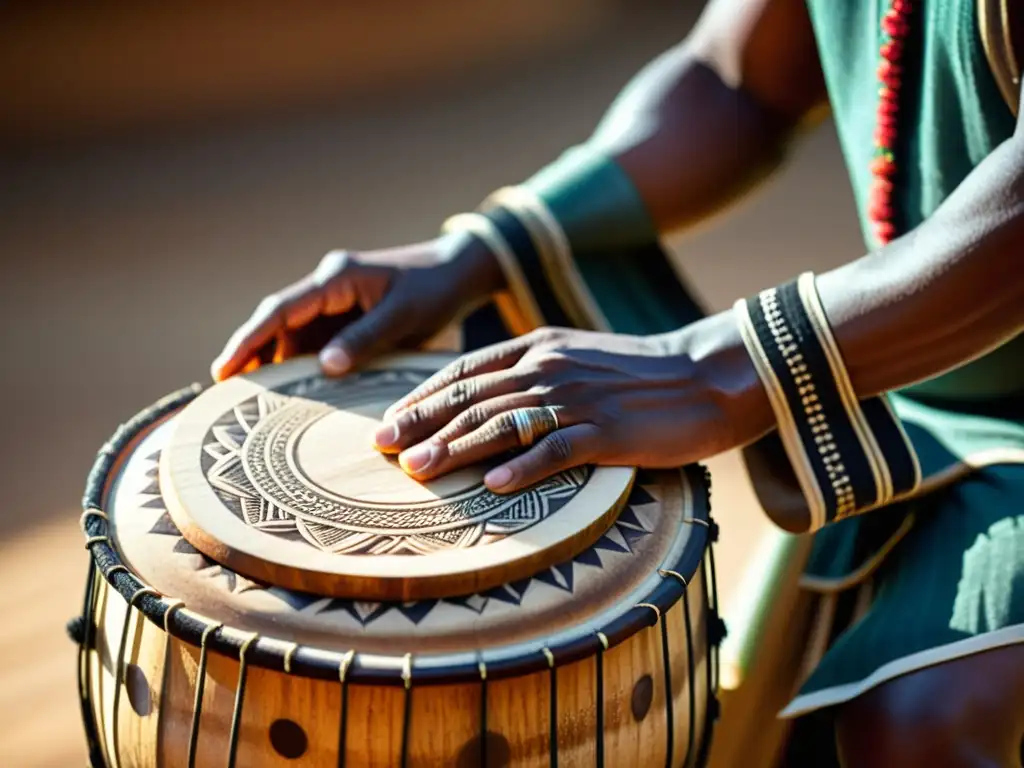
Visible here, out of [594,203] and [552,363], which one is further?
[594,203]

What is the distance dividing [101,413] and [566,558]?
63.0 inches

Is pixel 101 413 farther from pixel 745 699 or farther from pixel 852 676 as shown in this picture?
pixel 852 676

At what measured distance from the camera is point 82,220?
2971 mm

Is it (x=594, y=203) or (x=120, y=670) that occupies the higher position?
(x=594, y=203)

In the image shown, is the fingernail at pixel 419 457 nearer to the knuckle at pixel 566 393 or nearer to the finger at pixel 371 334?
the knuckle at pixel 566 393

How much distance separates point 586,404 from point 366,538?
0.78 feet

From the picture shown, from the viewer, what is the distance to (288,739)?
0.84 m

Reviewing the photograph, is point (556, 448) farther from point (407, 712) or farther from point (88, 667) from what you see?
point (88, 667)

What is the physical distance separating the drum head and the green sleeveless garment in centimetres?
48

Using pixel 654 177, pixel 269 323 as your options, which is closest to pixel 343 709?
pixel 269 323

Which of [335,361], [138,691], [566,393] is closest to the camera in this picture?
[138,691]

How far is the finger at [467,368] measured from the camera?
1.03 m

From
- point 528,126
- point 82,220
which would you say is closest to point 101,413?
point 82,220

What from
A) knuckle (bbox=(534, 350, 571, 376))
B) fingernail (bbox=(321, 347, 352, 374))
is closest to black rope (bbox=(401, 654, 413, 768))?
knuckle (bbox=(534, 350, 571, 376))
